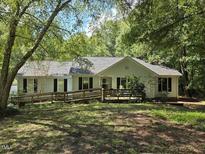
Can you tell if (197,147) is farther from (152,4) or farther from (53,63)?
(53,63)

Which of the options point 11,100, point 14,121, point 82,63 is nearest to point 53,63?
point 11,100

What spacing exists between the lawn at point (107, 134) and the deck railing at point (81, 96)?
43.9 feet

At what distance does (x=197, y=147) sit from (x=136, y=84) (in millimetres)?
22112

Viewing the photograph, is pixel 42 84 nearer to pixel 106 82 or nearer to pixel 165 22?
pixel 106 82

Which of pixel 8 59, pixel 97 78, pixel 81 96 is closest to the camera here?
pixel 8 59

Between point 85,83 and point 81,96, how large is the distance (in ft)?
16.4

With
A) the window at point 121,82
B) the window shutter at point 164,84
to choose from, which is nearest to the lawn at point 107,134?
the window at point 121,82

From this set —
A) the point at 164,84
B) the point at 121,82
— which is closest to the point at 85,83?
the point at 121,82

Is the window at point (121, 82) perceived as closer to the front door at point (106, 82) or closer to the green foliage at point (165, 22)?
the front door at point (106, 82)

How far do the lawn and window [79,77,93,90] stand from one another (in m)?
19.3

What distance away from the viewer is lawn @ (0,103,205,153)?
12141 millimetres

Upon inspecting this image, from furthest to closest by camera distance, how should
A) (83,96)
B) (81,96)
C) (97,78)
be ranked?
(97,78), (81,96), (83,96)

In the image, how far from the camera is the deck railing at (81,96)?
3188 centimetres

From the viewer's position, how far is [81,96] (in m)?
33.0
